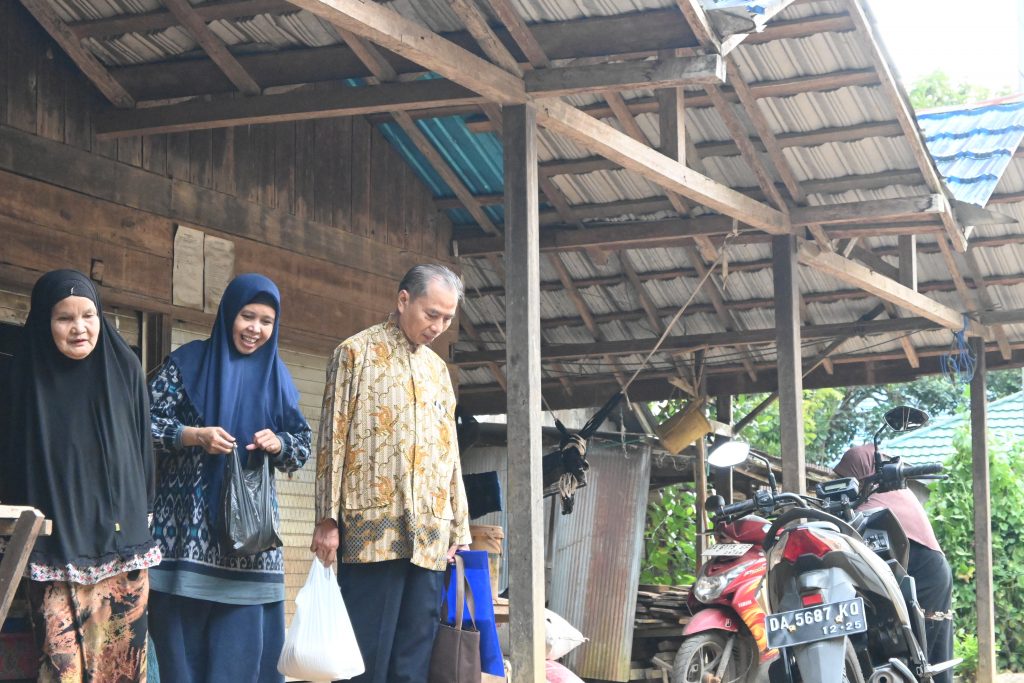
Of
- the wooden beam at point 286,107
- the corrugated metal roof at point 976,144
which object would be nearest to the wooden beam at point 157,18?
the wooden beam at point 286,107

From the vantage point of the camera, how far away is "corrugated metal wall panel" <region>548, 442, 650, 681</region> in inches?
419

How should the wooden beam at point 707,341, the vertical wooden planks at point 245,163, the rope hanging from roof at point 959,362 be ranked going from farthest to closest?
1. the rope hanging from roof at point 959,362
2. the wooden beam at point 707,341
3. the vertical wooden planks at point 245,163

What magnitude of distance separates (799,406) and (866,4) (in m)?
2.61

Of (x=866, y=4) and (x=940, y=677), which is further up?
(x=866, y=4)

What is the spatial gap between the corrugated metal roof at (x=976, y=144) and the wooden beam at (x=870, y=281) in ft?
2.60

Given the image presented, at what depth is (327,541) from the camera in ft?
15.3

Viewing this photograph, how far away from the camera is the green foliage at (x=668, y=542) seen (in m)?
14.8

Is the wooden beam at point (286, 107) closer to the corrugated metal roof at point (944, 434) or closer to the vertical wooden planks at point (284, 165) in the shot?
the vertical wooden planks at point (284, 165)

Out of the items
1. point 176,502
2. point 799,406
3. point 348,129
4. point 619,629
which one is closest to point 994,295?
point 799,406

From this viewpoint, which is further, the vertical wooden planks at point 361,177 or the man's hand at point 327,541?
the vertical wooden planks at point 361,177

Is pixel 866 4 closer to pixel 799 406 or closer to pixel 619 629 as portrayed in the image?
Result: pixel 799 406

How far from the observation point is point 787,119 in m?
7.98

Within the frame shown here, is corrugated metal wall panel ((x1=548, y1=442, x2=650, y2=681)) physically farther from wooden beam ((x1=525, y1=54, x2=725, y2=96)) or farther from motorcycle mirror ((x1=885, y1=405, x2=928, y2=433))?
wooden beam ((x1=525, y1=54, x2=725, y2=96))

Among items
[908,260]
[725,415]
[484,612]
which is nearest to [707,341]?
[725,415]
